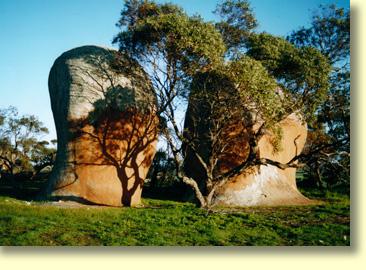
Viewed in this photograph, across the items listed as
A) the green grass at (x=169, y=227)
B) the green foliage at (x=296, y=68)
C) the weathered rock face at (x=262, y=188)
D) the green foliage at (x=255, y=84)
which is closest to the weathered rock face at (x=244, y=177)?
the weathered rock face at (x=262, y=188)

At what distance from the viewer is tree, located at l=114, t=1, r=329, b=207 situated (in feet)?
38.0

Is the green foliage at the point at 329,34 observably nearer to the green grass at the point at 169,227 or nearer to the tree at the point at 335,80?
the tree at the point at 335,80

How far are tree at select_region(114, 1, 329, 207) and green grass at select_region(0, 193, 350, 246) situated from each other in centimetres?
236

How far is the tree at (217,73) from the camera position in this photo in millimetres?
11570

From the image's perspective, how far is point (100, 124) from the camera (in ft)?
45.0

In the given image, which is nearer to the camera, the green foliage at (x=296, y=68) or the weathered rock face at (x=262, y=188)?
the green foliage at (x=296, y=68)

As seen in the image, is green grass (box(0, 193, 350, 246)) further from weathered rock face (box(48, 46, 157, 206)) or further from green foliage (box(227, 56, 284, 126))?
green foliage (box(227, 56, 284, 126))

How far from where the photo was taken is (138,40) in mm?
12617

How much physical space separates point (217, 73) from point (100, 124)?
4602mm

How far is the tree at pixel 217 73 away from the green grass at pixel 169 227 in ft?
7.76

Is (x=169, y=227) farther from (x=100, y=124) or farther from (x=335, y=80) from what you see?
(x=335, y=80)

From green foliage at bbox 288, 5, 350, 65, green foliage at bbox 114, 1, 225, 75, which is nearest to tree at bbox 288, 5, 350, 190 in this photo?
green foliage at bbox 288, 5, 350, 65

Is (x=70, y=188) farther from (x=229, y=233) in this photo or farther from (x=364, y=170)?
(x=364, y=170)

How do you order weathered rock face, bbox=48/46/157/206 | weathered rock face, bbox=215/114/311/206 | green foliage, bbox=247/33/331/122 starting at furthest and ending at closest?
1. weathered rock face, bbox=215/114/311/206
2. weathered rock face, bbox=48/46/157/206
3. green foliage, bbox=247/33/331/122
